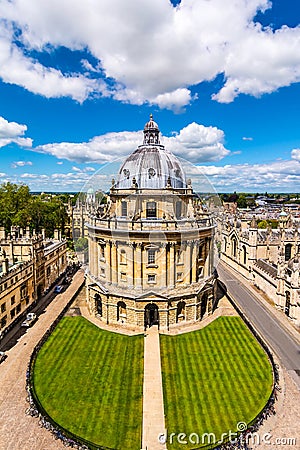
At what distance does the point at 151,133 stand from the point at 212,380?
107ft

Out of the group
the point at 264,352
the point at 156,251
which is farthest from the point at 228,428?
the point at 156,251

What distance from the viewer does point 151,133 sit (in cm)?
4394

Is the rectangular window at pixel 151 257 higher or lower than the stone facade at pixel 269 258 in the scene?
higher

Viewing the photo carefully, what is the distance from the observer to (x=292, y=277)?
37.9 metres

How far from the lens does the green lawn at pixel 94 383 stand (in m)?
20.8

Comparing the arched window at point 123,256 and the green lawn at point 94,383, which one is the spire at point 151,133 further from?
the green lawn at point 94,383

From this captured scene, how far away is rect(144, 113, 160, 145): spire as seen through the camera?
43.8 meters

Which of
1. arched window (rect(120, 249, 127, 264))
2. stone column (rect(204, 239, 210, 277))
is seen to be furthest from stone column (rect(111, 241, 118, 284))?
stone column (rect(204, 239, 210, 277))

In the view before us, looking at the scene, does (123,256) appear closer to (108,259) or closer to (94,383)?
(108,259)

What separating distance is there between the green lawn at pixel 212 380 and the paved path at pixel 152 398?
1.72 ft

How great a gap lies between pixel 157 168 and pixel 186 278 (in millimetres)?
14649

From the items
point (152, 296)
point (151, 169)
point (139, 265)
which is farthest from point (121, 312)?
point (151, 169)

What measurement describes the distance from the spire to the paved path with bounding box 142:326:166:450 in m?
26.9

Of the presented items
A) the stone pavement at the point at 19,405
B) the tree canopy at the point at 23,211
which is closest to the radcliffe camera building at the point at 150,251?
the stone pavement at the point at 19,405
